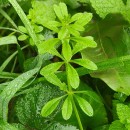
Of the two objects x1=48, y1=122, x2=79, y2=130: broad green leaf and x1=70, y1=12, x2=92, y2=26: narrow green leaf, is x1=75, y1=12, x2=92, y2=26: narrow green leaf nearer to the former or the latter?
x1=70, y1=12, x2=92, y2=26: narrow green leaf

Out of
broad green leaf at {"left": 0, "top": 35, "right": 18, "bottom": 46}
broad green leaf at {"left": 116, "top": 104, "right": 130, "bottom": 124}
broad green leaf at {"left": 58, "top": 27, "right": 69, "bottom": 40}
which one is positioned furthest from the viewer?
broad green leaf at {"left": 0, "top": 35, "right": 18, "bottom": 46}

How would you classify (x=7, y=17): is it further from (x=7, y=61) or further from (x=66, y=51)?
(x=66, y=51)

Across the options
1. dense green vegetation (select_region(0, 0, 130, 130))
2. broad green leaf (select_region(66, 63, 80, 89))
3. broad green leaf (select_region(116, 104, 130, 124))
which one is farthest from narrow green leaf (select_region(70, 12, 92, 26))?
broad green leaf (select_region(116, 104, 130, 124))

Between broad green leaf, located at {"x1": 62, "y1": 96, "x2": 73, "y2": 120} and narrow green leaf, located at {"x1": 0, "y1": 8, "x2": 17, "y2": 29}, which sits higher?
narrow green leaf, located at {"x1": 0, "y1": 8, "x2": 17, "y2": 29}

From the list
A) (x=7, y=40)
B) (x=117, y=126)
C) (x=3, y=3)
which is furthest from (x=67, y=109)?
(x=3, y=3)

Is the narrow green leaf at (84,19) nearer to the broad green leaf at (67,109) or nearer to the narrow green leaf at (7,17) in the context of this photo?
the broad green leaf at (67,109)

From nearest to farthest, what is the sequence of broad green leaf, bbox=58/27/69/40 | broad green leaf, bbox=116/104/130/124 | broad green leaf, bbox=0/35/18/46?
broad green leaf, bbox=58/27/69/40 < broad green leaf, bbox=116/104/130/124 < broad green leaf, bbox=0/35/18/46

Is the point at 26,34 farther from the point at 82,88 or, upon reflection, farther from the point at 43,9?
the point at 82,88

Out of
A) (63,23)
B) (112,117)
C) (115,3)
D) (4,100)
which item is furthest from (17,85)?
(115,3)
